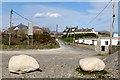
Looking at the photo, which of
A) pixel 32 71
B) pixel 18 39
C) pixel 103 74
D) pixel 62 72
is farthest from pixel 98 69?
pixel 18 39

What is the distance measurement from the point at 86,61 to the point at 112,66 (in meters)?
2.89

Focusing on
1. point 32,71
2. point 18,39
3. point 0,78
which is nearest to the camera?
point 0,78

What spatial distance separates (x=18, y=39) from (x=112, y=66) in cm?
3928

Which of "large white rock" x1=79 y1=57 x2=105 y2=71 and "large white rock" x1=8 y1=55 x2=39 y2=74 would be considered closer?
"large white rock" x1=79 y1=57 x2=105 y2=71

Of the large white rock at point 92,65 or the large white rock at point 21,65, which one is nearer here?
the large white rock at point 92,65

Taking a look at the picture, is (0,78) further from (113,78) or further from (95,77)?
(113,78)

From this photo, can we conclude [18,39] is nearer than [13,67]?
No

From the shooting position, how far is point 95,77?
1185cm

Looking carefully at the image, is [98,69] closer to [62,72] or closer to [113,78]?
[113,78]

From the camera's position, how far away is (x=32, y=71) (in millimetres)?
13258

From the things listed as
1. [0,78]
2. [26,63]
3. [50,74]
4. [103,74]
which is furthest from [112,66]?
[0,78]

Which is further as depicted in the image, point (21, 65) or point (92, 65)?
point (21, 65)

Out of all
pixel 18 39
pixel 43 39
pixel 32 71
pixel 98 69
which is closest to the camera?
pixel 98 69

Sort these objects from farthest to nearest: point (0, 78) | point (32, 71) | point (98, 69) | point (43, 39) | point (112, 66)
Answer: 1. point (43, 39)
2. point (112, 66)
3. point (32, 71)
4. point (98, 69)
5. point (0, 78)
